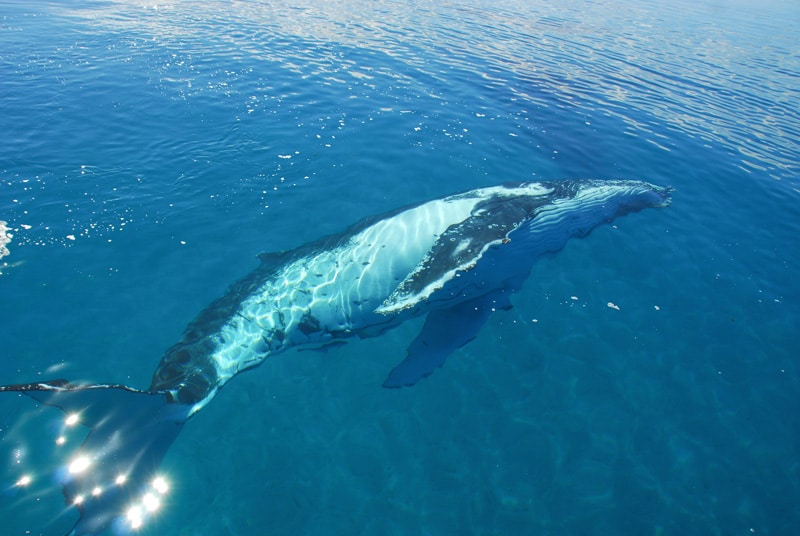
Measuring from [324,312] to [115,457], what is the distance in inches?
145

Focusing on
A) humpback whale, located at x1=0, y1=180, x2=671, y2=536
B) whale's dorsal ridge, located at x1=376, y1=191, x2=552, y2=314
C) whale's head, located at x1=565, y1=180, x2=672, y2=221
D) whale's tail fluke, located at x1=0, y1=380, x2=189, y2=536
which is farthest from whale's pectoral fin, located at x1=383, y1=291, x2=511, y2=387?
whale's head, located at x1=565, y1=180, x2=672, y2=221

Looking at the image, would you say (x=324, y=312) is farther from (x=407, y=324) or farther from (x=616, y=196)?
(x=616, y=196)

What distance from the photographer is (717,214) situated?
12930 millimetres

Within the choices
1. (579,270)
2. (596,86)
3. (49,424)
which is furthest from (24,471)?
(596,86)

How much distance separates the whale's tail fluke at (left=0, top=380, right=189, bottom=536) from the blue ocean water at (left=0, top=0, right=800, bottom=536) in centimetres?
25

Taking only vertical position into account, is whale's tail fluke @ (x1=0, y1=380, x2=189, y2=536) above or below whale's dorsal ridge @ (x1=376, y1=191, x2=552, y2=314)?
below

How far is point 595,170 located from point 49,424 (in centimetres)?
1473

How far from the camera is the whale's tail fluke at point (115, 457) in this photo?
5.73 metres

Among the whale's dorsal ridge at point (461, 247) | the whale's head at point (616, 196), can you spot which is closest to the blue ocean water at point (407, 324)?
the whale's head at point (616, 196)

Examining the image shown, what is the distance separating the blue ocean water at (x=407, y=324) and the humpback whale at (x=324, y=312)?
322mm

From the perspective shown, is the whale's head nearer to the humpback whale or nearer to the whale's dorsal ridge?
the humpback whale

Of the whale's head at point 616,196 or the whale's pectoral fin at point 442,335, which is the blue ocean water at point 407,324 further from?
the whale's head at point 616,196

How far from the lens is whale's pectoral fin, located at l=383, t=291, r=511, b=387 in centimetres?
767

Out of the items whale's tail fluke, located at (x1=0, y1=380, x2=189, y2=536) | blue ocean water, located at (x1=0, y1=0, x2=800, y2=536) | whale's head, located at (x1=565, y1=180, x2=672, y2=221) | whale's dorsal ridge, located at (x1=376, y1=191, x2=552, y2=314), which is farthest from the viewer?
whale's head, located at (x1=565, y1=180, x2=672, y2=221)
